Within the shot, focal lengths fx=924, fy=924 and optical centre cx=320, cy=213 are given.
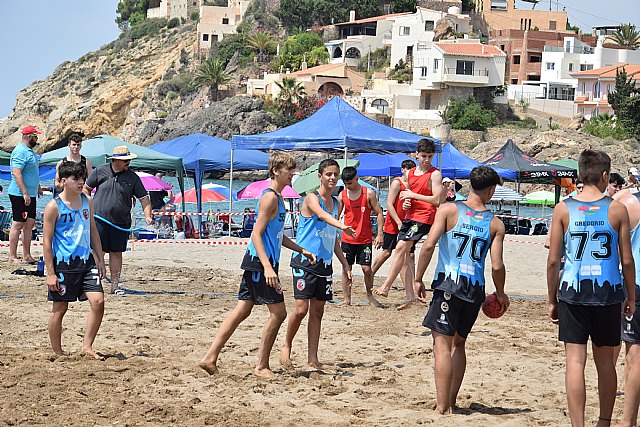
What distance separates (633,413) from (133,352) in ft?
13.0

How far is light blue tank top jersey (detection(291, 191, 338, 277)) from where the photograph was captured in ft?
23.1

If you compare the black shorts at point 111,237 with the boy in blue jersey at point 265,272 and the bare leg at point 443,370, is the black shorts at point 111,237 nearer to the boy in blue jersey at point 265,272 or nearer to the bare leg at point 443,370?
the boy in blue jersey at point 265,272

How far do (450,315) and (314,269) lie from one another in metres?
1.55

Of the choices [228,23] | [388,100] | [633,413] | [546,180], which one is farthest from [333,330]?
[228,23]

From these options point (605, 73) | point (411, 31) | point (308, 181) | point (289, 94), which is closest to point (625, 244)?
point (308, 181)

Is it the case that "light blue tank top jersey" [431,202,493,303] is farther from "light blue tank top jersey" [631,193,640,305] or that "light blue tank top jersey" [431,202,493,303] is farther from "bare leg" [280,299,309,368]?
"bare leg" [280,299,309,368]

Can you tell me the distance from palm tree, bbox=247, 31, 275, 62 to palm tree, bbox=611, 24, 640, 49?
35.8m

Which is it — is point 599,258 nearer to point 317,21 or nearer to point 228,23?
point 317,21

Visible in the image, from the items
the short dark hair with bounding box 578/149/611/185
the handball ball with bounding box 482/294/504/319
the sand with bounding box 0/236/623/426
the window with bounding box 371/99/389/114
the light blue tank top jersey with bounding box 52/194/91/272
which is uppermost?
the window with bounding box 371/99/389/114

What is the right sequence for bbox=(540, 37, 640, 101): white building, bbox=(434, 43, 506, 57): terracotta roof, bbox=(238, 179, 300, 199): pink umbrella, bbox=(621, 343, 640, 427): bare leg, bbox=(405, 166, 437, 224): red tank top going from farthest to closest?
bbox=(540, 37, 640, 101): white building → bbox=(434, 43, 506, 57): terracotta roof → bbox=(238, 179, 300, 199): pink umbrella → bbox=(405, 166, 437, 224): red tank top → bbox=(621, 343, 640, 427): bare leg

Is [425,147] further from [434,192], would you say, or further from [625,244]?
[625,244]

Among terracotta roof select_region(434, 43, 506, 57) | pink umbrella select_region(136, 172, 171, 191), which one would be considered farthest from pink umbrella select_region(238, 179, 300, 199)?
terracotta roof select_region(434, 43, 506, 57)

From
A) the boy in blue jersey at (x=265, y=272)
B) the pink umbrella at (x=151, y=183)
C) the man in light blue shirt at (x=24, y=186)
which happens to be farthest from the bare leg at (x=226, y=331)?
the pink umbrella at (x=151, y=183)

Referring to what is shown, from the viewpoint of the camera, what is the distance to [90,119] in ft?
347
